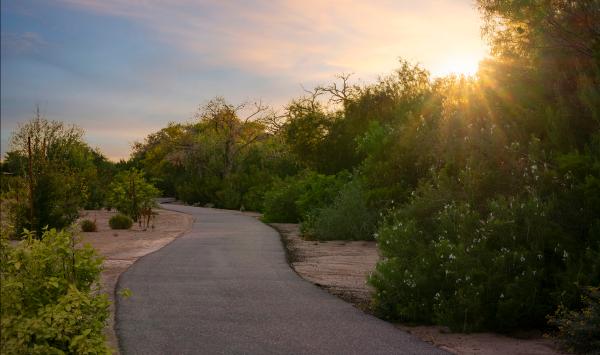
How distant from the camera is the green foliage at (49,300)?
5.19m

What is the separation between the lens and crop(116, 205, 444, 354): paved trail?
24.9 feet

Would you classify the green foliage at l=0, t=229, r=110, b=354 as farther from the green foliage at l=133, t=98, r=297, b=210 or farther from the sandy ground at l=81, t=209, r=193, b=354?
the green foliage at l=133, t=98, r=297, b=210

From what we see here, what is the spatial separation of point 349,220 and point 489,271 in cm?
1388

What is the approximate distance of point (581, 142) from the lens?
404 inches

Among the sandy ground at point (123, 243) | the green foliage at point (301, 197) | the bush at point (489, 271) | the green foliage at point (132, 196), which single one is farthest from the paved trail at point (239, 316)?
the green foliage at point (132, 196)

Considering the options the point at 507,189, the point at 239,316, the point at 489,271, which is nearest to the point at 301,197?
the point at 507,189

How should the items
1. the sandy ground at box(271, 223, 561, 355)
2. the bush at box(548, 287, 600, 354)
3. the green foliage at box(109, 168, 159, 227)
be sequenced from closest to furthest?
the bush at box(548, 287, 600, 354)
the sandy ground at box(271, 223, 561, 355)
the green foliage at box(109, 168, 159, 227)

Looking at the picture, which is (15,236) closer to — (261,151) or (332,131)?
(332,131)

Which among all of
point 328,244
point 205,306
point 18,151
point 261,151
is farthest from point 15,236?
point 261,151

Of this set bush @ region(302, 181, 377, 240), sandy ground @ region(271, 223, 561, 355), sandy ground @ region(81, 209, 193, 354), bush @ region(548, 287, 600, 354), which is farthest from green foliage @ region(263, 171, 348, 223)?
bush @ region(548, 287, 600, 354)

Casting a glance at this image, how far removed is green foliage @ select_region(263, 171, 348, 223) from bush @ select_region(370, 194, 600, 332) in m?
18.0

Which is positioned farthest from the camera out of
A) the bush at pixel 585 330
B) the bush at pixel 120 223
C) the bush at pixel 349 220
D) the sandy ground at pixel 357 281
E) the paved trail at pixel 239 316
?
the bush at pixel 120 223

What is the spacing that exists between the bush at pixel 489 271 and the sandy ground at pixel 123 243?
4203mm

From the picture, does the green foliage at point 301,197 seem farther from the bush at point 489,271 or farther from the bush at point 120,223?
the bush at point 489,271
